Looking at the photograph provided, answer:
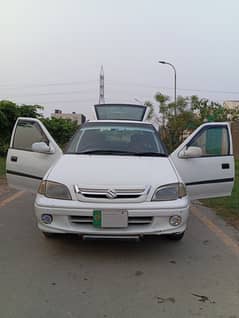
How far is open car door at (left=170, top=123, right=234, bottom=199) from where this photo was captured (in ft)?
20.6

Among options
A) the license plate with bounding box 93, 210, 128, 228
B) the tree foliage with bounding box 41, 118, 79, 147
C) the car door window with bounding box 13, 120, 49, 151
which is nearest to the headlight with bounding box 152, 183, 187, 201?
the license plate with bounding box 93, 210, 128, 228

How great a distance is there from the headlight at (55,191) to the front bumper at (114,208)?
0.21 ft

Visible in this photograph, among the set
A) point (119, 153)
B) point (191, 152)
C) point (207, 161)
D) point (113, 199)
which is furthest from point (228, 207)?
point (113, 199)

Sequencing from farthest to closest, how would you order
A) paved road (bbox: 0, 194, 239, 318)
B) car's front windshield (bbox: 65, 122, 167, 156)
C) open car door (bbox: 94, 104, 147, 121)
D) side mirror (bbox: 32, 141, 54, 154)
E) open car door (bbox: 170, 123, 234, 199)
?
open car door (bbox: 94, 104, 147, 121)
side mirror (bbox: 32, 141, 54, 154)
open car door (bbox: 170, 123, 234, 199)
car's front windshield (bbox: 65, 122, 167, 156)
paved road (bbox: 0, 194, 239, 318)

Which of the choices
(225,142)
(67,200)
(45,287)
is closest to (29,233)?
(67,200)

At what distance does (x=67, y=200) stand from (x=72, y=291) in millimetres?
1139

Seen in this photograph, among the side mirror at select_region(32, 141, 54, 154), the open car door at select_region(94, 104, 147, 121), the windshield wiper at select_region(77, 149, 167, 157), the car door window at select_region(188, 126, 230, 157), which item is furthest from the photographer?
the open car door at select_region(94, 104, 147, 121)

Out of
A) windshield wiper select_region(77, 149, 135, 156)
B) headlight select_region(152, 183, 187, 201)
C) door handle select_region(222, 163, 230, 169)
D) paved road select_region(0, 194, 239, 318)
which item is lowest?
paved road select_region(0, 194, 239, 318)

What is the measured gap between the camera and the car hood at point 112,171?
16.4 ft

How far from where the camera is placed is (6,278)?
442cm

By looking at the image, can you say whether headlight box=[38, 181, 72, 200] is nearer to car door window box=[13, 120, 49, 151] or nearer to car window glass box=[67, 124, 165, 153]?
car window glass box=[67, 124, 165, 153]

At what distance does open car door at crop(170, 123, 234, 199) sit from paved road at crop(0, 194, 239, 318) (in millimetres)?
664

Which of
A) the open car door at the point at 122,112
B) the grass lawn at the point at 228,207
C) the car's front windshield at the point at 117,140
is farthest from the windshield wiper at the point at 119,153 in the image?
the open car door at the point at 122,112

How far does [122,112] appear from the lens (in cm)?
884
